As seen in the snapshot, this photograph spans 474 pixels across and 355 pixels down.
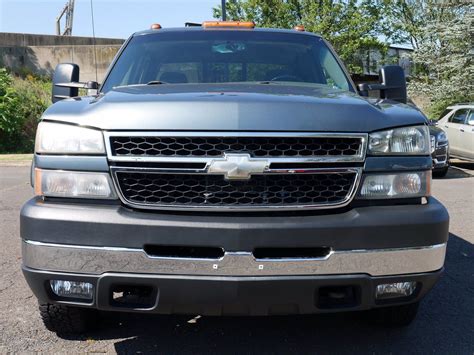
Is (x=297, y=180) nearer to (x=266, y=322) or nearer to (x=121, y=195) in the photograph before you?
(x=121, y=195)

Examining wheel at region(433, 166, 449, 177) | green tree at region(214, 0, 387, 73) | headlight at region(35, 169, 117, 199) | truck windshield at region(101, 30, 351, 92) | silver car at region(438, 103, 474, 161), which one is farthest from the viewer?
green tree at region(214, 0, 387, 73)

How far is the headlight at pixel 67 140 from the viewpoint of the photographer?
8.61 feet

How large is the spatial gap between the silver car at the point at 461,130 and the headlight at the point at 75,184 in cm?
1169

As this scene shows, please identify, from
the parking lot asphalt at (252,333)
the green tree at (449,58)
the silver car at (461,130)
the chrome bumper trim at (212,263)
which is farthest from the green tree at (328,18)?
the chrome bumper trim at (212,263)

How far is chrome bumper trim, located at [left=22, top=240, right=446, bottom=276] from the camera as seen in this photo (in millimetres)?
2521

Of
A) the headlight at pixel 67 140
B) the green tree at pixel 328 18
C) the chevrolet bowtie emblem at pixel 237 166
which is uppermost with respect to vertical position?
the green tree at pixel 328 18

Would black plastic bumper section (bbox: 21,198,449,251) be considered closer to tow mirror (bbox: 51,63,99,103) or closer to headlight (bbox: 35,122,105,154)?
headlight (bbox: 35,122,105,154)

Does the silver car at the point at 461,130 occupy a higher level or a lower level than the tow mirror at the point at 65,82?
lower

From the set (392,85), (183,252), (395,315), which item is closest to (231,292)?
(183,252)

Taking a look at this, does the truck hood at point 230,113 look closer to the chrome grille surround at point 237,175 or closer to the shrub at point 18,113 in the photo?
the chrome grille surround at point 237,175

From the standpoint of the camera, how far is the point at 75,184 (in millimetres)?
2645

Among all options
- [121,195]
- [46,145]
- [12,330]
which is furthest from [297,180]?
[12,330]

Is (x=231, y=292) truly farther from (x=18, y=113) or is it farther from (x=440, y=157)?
(x=18, y=113)

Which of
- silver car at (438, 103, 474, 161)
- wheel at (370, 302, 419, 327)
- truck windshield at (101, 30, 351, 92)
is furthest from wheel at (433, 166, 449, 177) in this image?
wheel at (370, 302, 419, 327)
